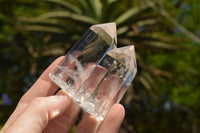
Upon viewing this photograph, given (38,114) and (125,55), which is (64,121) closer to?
(38,114)

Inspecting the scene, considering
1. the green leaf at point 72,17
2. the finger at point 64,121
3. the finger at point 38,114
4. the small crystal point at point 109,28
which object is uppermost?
the small crystal point at point 109,28

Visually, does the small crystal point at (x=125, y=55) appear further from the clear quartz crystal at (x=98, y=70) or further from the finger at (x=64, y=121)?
the finger at (x=64, y=121)

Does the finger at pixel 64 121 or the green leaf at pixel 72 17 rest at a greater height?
the green leaf at pixel 72 17

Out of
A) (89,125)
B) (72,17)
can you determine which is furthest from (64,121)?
(72,17)

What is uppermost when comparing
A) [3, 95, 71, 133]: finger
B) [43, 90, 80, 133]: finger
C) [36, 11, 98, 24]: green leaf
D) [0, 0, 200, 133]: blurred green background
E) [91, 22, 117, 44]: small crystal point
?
[91, 22, 117, 44]: small crystal point

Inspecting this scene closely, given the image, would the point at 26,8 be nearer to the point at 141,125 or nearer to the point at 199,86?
the point at 141,125

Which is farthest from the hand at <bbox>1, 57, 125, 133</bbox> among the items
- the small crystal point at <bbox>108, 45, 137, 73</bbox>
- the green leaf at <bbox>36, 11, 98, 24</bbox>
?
the green leaf at <bbox>36, 11, 98, 24</bbox>

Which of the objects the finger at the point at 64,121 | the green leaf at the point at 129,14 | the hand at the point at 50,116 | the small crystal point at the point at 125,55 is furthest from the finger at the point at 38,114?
the green leaf at the point at 129,14

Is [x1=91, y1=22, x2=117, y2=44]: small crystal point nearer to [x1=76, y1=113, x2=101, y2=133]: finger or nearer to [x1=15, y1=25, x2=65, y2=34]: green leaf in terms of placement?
[x1=76, y1=113, x2=101, y2=133]: finger
